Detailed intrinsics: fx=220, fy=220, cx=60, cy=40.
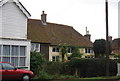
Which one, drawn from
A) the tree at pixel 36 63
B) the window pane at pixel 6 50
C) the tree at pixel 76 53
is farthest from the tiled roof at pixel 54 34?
the window pane at pixel 6 50

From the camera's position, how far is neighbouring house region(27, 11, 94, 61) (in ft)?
127

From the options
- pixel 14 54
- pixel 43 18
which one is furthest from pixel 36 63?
pixel 43 18

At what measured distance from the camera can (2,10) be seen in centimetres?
2128

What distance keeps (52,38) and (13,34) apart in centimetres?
2019

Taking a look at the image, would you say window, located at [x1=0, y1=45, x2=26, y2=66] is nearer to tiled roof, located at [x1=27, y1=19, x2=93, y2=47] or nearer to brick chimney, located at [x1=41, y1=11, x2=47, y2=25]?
tiled roof, located at [x1=27, y1=19, x2=93, y2=47]

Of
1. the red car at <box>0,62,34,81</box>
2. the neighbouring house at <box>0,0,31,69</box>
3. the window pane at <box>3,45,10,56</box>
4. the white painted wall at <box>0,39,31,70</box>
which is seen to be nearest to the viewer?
the red car at <box>0,62,34,81</box>

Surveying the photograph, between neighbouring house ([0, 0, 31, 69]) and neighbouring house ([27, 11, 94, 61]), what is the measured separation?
44.5 feet

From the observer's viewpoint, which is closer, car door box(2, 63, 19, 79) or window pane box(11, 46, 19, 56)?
car door box(2, 63, 19, 79)

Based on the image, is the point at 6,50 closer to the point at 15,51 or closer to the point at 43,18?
the point at 15,51

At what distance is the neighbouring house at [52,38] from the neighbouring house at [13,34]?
13553mm

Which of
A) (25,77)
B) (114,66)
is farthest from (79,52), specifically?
(25,77)

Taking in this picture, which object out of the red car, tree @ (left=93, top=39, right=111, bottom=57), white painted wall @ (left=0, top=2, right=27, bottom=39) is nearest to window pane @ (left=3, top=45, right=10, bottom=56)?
white painted wall @ (left=0, top=2, right=27, bottom=39)

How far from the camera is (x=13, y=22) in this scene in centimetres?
2178

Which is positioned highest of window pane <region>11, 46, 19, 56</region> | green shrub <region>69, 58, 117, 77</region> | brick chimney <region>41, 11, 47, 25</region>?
brick chimney <region>41, 11, 47, 25</region>
